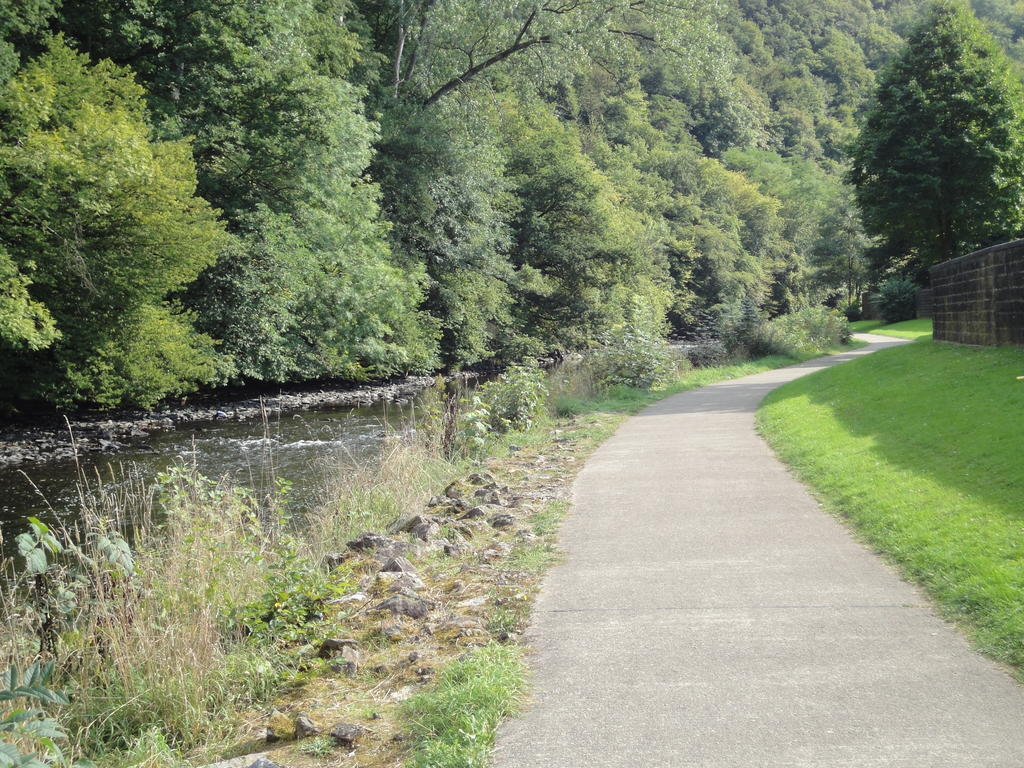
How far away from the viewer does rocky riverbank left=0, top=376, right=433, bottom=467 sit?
1912 cm

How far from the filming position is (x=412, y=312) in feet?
116

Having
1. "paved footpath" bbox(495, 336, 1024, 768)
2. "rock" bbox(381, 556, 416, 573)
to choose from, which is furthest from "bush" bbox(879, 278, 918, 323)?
"rock" bbox(381, 556, 416, 573)

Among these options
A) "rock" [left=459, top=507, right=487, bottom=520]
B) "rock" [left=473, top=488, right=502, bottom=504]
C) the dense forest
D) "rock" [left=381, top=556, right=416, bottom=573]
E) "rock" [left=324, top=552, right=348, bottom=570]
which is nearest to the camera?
"rock" [left=381, top=556, right=416, bottom=573]

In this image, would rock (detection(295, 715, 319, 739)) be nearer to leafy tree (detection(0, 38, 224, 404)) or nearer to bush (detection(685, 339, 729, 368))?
leafy tree (detection(0, 38, 224, 404))

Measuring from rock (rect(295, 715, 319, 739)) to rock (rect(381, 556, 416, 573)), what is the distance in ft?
8.43

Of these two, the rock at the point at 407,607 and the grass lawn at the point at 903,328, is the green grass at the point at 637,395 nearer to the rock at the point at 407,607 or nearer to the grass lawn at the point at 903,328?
the rock at the point at 407,607

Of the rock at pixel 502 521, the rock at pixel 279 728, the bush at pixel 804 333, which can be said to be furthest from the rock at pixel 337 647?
the bush at pixel 804 333

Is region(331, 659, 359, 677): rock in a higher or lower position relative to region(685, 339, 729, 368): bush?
lower

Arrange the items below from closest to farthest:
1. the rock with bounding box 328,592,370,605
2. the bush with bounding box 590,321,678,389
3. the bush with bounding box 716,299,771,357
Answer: the rock with bounding box 328,592,370,605 < the bush with bounding box 590,321,678,389 < the bush with bounding box 716,299,771,357

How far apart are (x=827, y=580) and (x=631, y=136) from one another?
268ft

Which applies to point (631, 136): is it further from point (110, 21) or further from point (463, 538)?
point (463, 538)

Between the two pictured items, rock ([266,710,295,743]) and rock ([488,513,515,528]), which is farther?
rock ([488,513,515,528])

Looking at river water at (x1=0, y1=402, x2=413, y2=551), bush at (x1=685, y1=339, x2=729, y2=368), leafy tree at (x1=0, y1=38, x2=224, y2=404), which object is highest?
leafy tree at (x1=0, y1=38, x2=224, y2=404)

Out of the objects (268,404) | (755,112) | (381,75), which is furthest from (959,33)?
(755,112)
